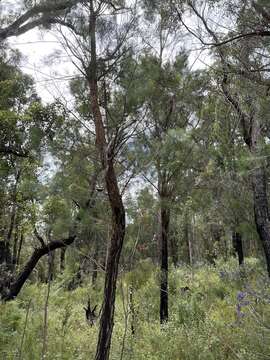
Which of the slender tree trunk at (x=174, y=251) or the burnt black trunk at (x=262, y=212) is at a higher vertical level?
the slender tree trunk at (x=174, y=251)

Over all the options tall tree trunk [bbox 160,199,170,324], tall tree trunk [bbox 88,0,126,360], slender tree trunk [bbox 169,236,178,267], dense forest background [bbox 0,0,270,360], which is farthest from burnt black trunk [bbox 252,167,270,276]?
slender tree trunk [bbox 169,236,178,267]

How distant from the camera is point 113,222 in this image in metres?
3.57

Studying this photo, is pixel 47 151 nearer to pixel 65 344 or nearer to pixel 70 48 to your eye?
pixel 70 48

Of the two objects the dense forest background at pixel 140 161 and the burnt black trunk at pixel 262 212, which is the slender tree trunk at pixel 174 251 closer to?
the dense forest background at pixel 140 161

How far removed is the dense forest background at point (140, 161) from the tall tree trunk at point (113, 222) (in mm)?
14

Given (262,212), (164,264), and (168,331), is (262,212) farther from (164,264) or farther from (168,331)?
(168,331)

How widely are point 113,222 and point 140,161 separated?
3.63ft

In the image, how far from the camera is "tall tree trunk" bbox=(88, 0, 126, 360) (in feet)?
10.9

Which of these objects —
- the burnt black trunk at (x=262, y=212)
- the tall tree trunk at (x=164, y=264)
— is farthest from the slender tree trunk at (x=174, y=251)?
the burnt black trunk at (x=262, y=212)

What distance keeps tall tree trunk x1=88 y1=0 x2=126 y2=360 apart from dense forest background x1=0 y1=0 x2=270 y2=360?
0.04 feet

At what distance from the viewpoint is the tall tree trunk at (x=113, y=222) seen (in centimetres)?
331

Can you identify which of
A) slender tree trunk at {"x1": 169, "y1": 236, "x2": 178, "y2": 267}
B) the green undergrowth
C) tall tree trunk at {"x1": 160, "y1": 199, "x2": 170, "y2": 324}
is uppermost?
slender tree trunk at {"x1": 169, "y1": 236, "x2": 178, "y2": 267}

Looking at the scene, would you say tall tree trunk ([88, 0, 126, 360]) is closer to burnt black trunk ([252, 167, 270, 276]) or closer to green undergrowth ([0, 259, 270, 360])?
green undergrowth ([0, 259, 270, 360])

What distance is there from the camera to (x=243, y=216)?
6.37 m
